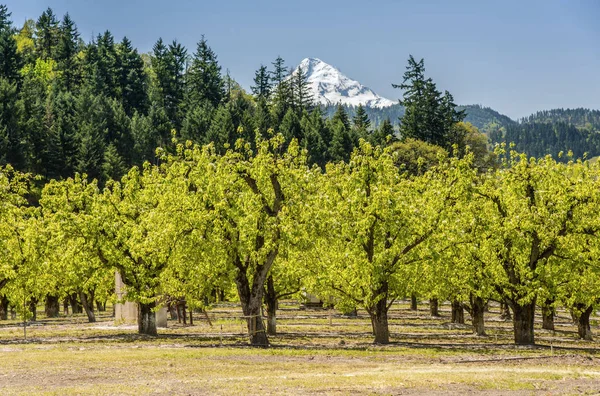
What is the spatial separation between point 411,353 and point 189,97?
461 ft

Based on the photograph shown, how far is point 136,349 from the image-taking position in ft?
118

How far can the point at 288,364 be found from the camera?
29.7m

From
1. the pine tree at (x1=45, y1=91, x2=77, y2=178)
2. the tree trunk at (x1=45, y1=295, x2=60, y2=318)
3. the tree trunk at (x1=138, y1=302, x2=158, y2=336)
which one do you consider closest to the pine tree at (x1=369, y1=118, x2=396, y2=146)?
the pine tree at (x1=45, y1=91, x2=77, y2=178)

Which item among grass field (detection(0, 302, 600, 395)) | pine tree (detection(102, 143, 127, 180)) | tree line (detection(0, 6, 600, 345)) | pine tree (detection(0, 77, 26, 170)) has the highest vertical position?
pine tree (detection(0, 77, 26, 170))

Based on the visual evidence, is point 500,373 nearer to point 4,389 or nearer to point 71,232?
point 4,389

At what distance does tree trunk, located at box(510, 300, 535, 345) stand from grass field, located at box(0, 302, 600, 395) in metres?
1.23

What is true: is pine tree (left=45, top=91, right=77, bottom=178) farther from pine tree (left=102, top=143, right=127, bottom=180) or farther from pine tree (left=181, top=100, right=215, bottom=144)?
pine tree (left=181, top=100, right=215, bottom=144)

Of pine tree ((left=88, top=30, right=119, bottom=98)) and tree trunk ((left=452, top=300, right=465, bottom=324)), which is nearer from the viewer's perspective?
tree trunk ((left=452, top=300, right=465, bottom=324))

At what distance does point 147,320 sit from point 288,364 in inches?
745

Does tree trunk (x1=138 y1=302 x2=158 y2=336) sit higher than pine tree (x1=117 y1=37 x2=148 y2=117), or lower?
lower

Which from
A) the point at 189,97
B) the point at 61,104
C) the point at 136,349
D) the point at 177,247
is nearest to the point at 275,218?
the point at 177,247

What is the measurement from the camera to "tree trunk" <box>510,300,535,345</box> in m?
43.2

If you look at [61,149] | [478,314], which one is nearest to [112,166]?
[61,149]

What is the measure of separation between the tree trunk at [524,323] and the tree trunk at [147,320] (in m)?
22.5
